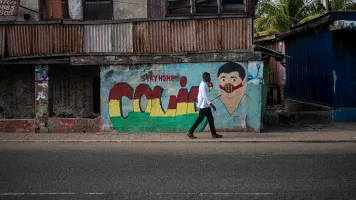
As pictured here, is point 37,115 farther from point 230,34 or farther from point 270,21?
point 270,21

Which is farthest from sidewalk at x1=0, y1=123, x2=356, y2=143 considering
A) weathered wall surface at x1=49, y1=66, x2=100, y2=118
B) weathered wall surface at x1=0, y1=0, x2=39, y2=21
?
weathered wall surface at x1=0, y1=0, x2=39, y2=21

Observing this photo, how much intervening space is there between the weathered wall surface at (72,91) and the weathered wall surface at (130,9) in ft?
8.35

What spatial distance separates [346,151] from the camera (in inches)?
362

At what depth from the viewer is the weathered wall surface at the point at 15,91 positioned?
46.7 feet

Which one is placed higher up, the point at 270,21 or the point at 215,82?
the point at 270,21

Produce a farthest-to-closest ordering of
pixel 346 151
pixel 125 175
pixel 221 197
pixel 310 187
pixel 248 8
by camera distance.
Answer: pixel 248 8 → pixel 346 151 → pixel 125 175 → pixel 310 187 → pixel 221 197

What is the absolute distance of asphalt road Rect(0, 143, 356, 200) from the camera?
5.87 meters

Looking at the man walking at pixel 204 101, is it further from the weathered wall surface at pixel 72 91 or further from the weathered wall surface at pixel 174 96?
the weathered wall surface at pixel 72 91

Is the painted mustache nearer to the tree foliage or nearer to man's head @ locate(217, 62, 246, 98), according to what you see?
man's head @ locate(217, 62, 246, 98)

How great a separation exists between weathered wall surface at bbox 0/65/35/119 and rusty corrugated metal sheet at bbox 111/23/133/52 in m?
3.71

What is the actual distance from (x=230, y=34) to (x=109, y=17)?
3861mm

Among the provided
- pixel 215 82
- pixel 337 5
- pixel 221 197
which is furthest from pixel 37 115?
pixel 337 5

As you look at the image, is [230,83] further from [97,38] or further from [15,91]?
[15,91]

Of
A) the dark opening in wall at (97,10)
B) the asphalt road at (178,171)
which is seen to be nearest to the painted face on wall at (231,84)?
the asphalt road at (178,171)
